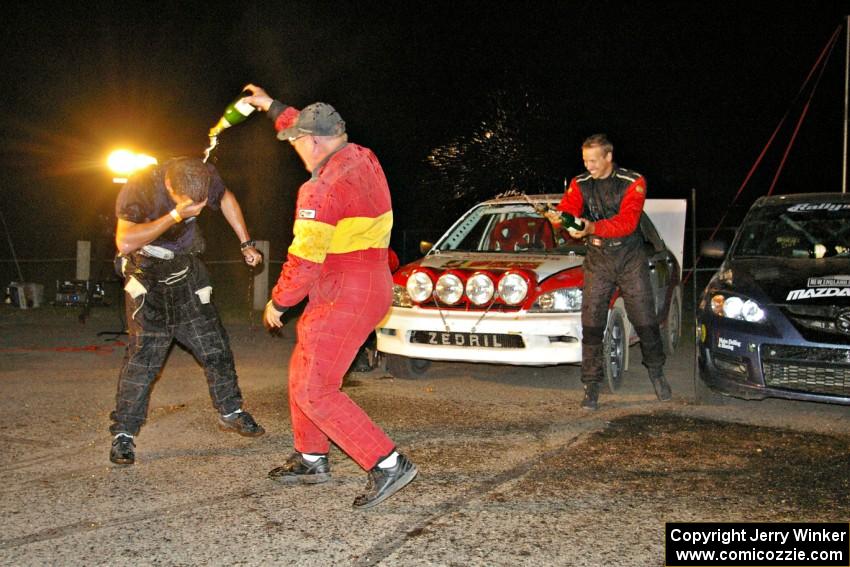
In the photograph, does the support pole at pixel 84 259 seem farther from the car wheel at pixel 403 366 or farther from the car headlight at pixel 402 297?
the car headlight at pixel 402 297

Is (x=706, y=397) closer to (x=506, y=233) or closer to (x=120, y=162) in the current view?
(x=506, y=233)

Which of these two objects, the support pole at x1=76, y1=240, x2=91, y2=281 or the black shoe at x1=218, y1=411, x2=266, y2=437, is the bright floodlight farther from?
the black shoe at x1=218, y1=411, x2=266, y2=437

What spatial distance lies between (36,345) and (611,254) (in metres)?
6.36

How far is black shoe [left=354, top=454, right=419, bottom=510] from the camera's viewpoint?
155 inches

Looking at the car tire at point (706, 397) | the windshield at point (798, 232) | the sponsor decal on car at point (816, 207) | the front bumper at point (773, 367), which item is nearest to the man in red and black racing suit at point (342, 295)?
the front bumper at point (773, 367)

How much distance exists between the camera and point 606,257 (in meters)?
6.33

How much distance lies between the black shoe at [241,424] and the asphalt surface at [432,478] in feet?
0.31

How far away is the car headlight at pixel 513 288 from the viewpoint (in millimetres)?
6648

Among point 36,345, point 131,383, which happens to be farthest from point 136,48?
point 131,383

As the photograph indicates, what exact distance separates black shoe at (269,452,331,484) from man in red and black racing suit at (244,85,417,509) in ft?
1.47

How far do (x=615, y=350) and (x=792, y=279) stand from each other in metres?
1.61

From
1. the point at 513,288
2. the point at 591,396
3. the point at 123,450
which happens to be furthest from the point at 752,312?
the point at 123,450

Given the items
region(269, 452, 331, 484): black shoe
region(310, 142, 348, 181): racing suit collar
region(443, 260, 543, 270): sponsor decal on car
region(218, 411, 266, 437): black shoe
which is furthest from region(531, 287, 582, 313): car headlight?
region(310, 142, 348, 181): racing suit collar

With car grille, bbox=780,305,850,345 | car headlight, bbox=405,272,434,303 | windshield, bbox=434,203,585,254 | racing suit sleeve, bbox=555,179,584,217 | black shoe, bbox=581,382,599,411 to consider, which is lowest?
black shoe, bbox=581,382,599,411
